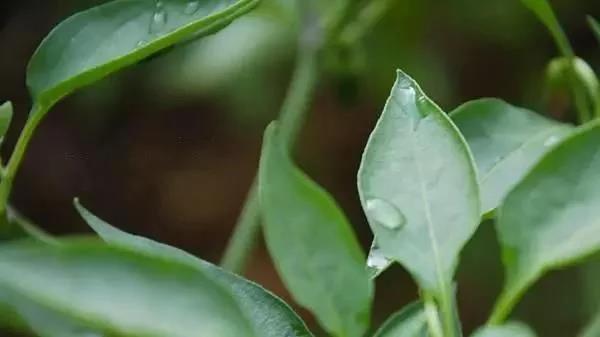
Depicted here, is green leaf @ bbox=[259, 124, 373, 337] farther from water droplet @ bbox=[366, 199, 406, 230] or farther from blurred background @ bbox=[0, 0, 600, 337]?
blurred background @ bbox=[0, 0, 600, 337]

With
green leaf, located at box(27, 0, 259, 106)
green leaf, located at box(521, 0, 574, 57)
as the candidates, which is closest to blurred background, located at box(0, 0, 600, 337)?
green leaf, located at box(521, 0, 574, 57)

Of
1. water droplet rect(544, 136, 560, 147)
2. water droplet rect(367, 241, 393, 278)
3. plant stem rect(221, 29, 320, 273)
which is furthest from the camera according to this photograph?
plant stem rect(221, 29, 320, 273)

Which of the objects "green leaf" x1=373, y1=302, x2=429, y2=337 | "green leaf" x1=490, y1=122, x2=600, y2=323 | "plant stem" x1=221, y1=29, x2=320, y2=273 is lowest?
"plant stem" x1=221, y1=29, x2=320, y2=273

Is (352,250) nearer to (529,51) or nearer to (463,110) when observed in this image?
(463,110)

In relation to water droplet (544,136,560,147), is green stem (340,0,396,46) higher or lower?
lower

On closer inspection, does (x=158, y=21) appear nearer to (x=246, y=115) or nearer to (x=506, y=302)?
(x=506, y=302)

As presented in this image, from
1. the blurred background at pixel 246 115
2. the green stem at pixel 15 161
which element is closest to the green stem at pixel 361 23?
the blurred background at pixel 246 115

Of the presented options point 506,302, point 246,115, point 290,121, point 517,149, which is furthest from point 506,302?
point 246,115

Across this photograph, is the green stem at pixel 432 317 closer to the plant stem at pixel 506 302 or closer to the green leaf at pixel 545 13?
the plant stem at pixel 506 302
